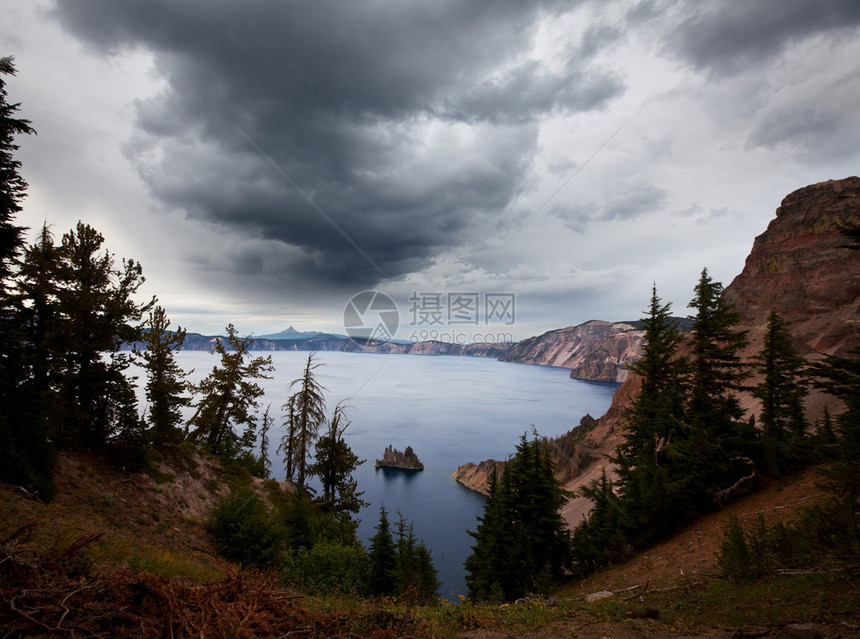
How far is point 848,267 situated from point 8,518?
273 ft

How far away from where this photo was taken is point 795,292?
178 ft

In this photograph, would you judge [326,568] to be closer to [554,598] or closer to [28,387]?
[554,598]

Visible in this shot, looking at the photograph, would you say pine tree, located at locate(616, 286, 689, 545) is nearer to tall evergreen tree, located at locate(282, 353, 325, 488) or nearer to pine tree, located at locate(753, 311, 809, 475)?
pine tree, located at locate(753, 311, 809, 475)

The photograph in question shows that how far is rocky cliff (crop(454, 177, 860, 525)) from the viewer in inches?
1770

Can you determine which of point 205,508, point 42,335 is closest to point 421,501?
point 205,508

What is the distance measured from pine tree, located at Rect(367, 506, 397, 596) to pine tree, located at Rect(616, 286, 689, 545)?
10.8m

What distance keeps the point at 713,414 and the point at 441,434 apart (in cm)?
6780

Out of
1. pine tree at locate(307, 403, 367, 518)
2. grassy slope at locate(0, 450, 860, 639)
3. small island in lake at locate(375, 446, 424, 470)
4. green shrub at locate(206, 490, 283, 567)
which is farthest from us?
small island in lake at locate(375, 446, 424, 470)

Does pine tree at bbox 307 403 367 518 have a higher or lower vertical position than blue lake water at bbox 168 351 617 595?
higher

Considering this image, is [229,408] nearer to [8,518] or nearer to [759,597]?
[8,518]

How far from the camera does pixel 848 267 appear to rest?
50531mm

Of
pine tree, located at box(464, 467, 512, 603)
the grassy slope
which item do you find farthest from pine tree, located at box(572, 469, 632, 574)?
pine tree, located at box(464, 467, 512, 603)

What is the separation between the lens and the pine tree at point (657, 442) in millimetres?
16625

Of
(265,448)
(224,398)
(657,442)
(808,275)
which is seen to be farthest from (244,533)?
(808,275)
